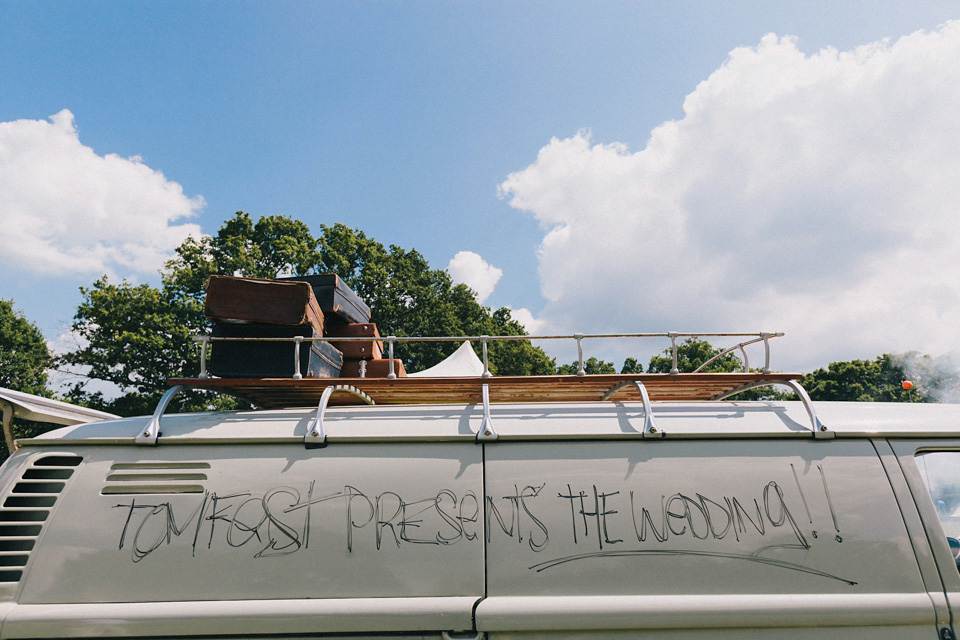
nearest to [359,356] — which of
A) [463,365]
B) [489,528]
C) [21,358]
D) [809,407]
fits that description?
[489,528]

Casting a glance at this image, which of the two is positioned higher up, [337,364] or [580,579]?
[337,364]

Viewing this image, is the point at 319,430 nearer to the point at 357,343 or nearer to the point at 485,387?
the point at 485,387

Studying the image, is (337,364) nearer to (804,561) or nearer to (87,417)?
(87,417)

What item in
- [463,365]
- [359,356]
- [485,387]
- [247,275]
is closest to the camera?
[485,387]

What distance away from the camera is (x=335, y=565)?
256 centimetres

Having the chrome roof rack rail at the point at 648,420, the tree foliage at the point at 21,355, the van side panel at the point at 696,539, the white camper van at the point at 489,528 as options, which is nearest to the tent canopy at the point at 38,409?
the white camper van at the point at 489,528

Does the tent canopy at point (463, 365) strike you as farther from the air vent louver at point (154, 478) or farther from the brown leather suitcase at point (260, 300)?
the air vent louver at point (154, 478)

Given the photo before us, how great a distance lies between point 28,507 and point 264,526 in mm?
1212

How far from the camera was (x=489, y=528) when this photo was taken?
2631 millimetres

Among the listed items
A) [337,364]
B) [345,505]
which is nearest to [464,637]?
[345,505]

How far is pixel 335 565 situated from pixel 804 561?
226 centimetres

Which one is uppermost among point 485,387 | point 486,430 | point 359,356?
point 359,356

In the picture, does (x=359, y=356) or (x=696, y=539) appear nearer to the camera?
(x=696, y=539)

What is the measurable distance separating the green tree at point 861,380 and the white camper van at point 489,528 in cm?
4225
